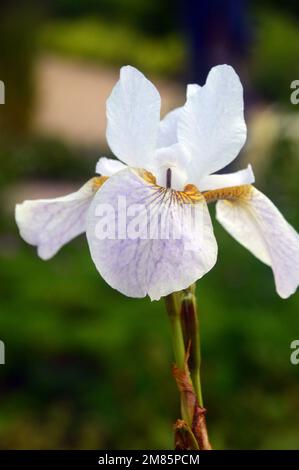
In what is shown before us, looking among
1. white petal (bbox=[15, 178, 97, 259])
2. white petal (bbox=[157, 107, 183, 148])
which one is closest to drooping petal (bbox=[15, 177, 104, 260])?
white petal (bbox=[15, 178, 97, 259])

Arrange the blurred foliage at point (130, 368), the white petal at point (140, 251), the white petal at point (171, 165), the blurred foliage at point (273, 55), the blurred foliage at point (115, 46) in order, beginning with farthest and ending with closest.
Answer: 1. the blurred foliage at point (115, 46)
2. the blurred foliage at point (273, 55)
3. the blurred foliage at point (130, 368)
4. the white petal at point (171, 165)
5. the white petal at point (140, 251)

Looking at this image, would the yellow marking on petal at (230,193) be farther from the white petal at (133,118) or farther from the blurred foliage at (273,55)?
the blurred foliage at (273,55)

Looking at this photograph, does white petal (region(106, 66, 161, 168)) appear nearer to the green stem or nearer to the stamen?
the stamen

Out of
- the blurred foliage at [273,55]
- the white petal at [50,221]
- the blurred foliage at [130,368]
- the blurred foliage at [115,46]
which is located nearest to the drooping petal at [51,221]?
the white petal at [50,221]

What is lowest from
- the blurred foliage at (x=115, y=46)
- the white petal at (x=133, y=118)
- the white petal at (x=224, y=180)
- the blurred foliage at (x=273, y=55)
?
the white petal at (x=224, y=180)

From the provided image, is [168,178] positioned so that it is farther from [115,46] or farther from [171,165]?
[115,46]

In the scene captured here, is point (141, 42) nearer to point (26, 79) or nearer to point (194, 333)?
point (26, 79)

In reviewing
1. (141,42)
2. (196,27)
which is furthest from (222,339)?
(141,42)
